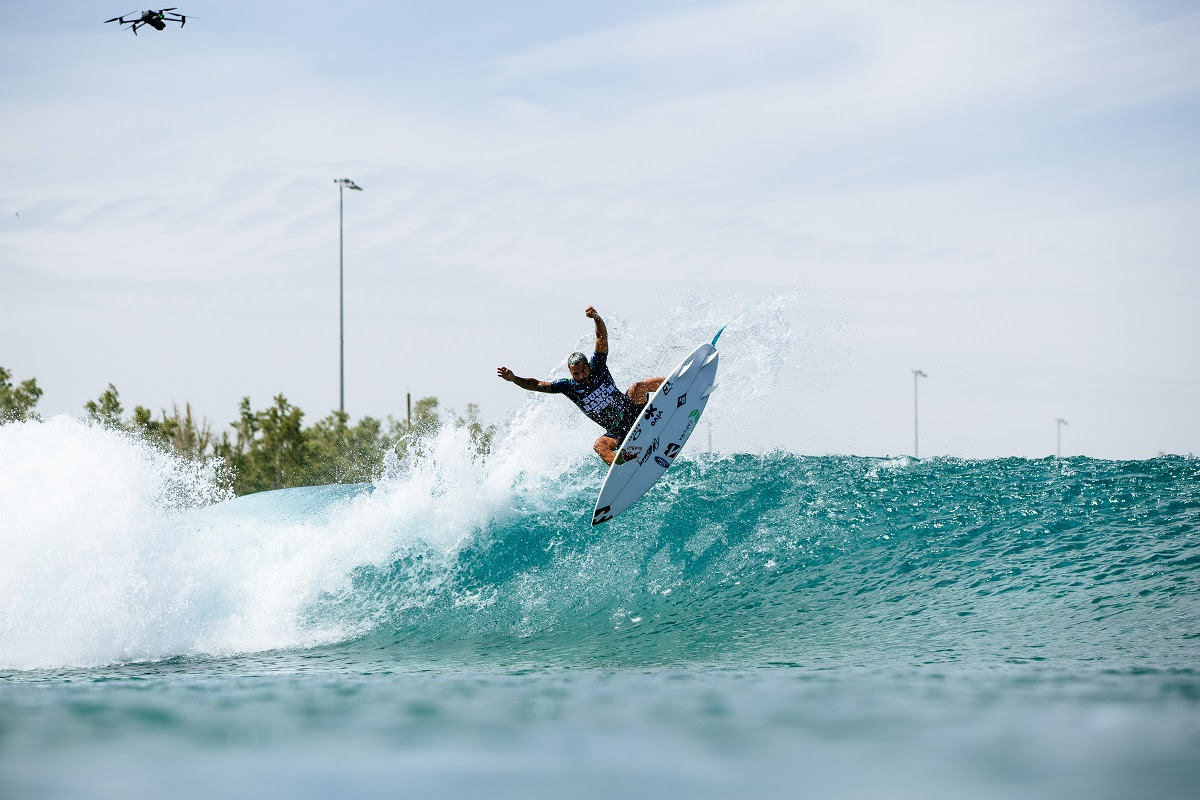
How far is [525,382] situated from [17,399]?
88.6 ft

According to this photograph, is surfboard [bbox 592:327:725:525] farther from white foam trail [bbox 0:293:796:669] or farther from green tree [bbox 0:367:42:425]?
green tree [bbox 0:367:42:425]

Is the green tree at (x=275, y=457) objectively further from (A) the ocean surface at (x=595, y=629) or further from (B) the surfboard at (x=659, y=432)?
(B) the surfboard at (x=659, y=432)

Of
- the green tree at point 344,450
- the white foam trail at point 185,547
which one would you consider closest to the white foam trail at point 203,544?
the white foam trail at point 185,547

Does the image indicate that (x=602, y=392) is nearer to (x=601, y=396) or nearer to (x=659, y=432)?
(x=601, y=396)

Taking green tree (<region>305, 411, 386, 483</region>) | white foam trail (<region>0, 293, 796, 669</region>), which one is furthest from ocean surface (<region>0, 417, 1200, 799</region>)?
green tree (<region>305, 411, 386, 483</region>)

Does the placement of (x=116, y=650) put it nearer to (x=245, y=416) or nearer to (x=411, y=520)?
(x=411, y=520)

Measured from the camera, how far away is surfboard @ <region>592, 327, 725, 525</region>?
10109 mm

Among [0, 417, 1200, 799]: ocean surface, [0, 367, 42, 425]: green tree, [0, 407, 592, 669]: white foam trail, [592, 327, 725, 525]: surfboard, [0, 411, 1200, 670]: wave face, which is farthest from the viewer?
[0, 367, 42, 425]: green tree

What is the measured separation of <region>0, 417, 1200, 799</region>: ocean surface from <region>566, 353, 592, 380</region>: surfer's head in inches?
84.3

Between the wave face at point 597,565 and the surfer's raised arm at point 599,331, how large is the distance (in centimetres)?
240

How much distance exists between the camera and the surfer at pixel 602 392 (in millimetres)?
9992

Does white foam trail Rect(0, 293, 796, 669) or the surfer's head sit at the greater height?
the surfer's head

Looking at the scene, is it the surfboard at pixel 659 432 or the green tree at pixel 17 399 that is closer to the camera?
the surfboard at pixel 659 432

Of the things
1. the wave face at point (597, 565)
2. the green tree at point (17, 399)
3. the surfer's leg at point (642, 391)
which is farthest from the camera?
the green tree at point (17, 399)
